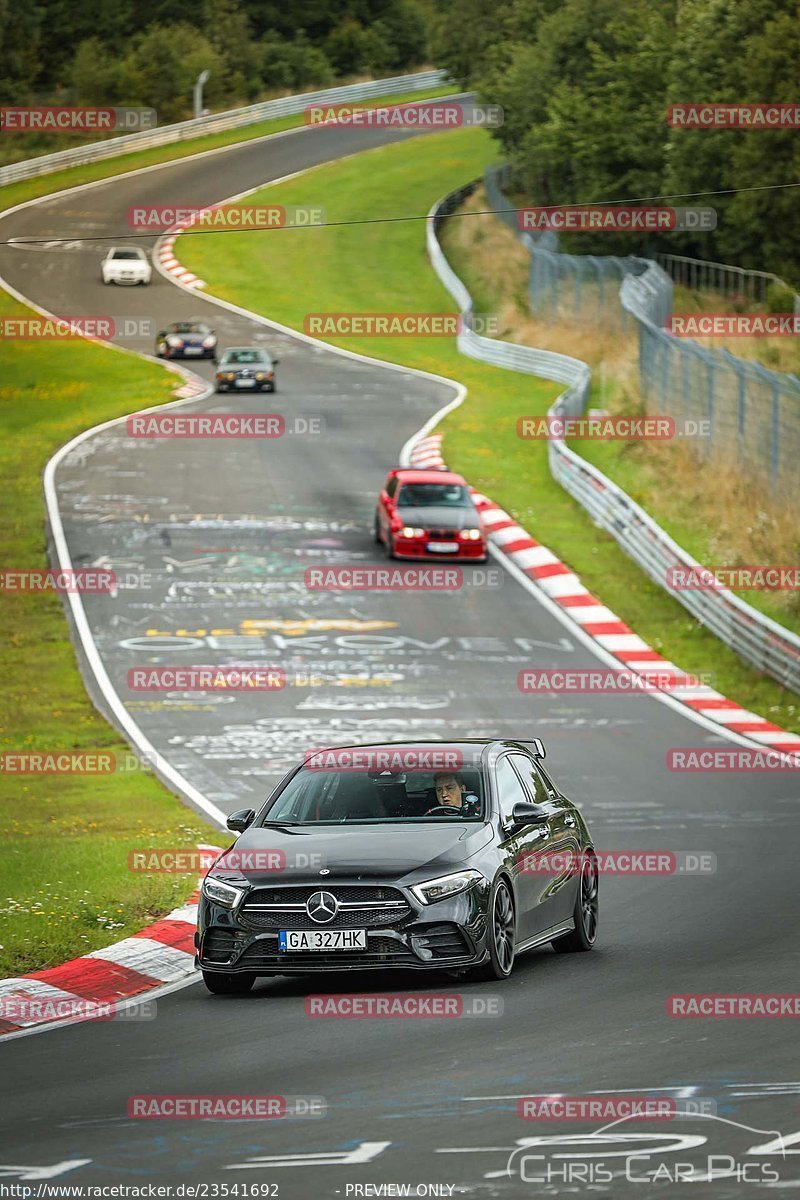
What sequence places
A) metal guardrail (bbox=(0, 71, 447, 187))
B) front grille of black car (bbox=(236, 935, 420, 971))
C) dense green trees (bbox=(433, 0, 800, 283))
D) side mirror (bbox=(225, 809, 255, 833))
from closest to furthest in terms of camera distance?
front grille of black car (bbox=(236, 935, 420, 971)) → side mirror (bbox=(225, 809, 255, 833)) → dense green trees (bbox=(433, 0, 800, 283)) → metal guardrail (bbox=(0, 71, 447, 187))

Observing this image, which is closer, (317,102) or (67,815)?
(67,815)

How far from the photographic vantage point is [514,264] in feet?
237

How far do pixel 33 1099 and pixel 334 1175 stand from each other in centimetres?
211

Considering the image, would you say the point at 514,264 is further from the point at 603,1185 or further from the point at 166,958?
the point at 603,1185

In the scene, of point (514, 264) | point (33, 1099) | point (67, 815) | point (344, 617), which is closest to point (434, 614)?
point (344, 617)

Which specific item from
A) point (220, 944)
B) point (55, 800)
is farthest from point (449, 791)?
point (55, 800)

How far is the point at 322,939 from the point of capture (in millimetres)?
11469

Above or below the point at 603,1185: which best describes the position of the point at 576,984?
below

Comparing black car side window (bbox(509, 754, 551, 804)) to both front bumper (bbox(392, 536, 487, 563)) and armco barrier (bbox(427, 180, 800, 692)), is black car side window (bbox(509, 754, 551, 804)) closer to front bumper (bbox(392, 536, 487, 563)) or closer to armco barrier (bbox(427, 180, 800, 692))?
armco barrier (bbox(427, 180, 800, 692))

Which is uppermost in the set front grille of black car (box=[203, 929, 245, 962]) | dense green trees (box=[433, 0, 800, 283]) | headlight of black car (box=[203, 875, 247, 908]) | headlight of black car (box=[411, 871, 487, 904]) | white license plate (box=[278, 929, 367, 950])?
dense green trees (box=[433, 0, 800, 283])

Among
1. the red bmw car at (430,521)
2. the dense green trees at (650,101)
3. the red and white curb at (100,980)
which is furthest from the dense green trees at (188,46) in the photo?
the red and white curb at (100,980)

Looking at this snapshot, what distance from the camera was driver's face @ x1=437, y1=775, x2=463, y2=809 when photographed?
12586mm

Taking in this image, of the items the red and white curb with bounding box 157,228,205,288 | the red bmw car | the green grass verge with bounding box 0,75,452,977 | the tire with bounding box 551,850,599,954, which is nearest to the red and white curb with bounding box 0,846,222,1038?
the green grass verge with bounding box 0,75,452,977

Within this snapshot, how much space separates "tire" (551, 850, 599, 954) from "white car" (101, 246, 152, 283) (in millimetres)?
56740
